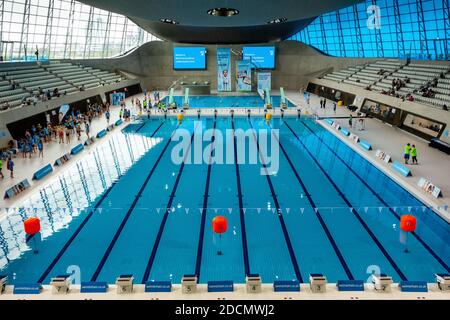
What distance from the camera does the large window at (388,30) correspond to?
23328 millimetres

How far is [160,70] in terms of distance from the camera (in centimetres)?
3925

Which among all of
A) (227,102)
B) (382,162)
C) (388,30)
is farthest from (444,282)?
(388,30)

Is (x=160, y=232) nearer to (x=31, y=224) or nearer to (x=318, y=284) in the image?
(x=31, y=224)

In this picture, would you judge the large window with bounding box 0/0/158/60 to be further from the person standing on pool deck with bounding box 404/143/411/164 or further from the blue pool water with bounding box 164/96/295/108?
the person standing on pool deck with bounding box 404/143/411/164

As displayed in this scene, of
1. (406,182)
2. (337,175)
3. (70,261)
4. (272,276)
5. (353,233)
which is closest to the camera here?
(272,276)

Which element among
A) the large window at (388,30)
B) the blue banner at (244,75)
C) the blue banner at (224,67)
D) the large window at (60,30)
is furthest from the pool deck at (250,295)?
the blue banner at (224,67)

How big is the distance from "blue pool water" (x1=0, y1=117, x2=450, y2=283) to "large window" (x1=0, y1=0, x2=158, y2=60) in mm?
13556

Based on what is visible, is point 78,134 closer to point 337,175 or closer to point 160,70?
point 337,175

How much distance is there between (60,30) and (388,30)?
2489cm

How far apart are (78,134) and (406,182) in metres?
14.5

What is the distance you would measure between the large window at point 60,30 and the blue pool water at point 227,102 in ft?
28.0

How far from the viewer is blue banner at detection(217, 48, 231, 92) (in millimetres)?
32250

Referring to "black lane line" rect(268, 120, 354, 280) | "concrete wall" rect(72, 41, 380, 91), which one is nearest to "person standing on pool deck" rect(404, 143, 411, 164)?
"black lane line" rect(268, 120, 354, 280)
